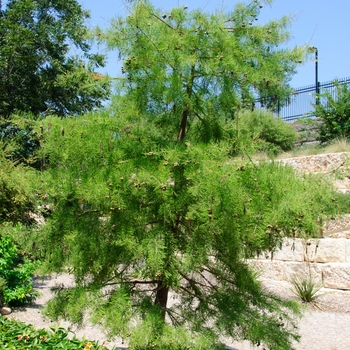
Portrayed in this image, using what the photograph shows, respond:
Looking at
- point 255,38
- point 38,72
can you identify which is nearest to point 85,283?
point 255,38

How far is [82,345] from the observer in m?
3.73

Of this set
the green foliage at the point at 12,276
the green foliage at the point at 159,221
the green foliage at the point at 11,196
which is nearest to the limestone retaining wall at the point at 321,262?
the green foliage at the point at 12,276

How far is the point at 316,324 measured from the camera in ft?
21.9

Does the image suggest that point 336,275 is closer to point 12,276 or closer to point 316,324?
point 316,324

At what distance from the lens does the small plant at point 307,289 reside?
7645mm

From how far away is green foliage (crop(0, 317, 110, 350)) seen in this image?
3.72 m

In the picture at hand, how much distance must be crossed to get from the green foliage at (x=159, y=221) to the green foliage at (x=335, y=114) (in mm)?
10777

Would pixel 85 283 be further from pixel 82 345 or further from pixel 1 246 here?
pixel 1 246

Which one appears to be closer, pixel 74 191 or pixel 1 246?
pixel 74 191

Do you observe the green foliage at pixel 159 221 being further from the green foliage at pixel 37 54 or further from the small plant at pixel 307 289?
the green foliage at pixel 37 54

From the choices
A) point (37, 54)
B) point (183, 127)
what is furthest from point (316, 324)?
point (37, 54)

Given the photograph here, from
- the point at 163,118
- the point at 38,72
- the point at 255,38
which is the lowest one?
the point at 163,118

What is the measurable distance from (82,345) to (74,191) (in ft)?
3.84

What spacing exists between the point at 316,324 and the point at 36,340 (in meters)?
4.15
